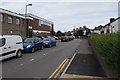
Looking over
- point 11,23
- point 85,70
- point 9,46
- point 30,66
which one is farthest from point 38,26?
point 85,70

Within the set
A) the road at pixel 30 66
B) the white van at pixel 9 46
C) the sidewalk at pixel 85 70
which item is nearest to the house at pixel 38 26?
the white van at pixel 9 46

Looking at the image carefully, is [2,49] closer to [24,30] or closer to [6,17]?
[6,17]

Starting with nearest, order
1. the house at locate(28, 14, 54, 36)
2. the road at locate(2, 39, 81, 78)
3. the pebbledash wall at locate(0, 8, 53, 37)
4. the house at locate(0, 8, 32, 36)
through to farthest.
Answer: the road at locate(2, 39, 81, 78) < the house at locate(0, 8, 32, 36) < the pebbledash wall at locate(0, 8, 53, 37) < the house at locate(28, 14, 54, 36)

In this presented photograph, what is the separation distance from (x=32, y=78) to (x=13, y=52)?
15.9 feet

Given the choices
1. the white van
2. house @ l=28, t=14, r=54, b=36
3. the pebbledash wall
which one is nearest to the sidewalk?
the white van

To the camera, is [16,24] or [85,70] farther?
[16,24]

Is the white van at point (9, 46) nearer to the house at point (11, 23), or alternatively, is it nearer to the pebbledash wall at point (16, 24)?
the house at point (11, 23)

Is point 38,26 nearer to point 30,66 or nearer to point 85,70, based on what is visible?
point 30,66

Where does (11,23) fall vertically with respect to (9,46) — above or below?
above

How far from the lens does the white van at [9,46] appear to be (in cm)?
861

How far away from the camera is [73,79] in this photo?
5312 millimetres

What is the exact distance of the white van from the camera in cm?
861

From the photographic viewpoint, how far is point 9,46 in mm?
9227

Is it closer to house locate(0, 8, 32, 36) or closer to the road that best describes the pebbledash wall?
house locate(0, 8, 32, 36)
